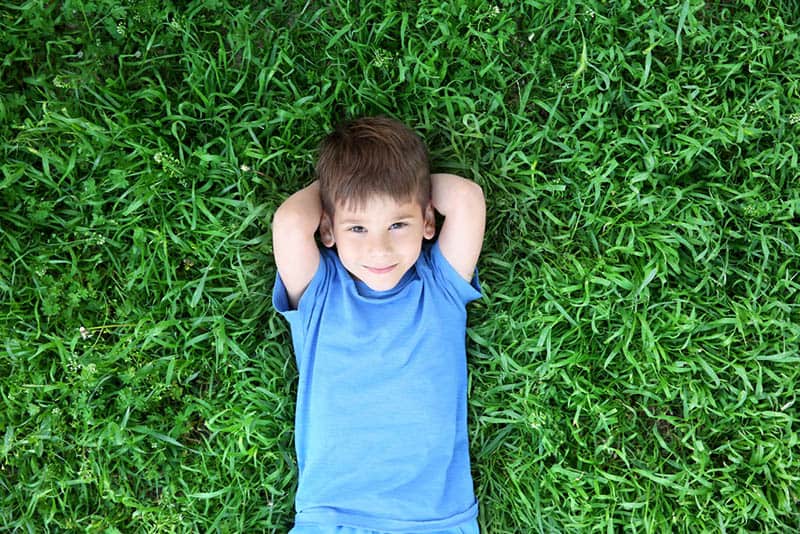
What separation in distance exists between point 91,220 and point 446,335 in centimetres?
172

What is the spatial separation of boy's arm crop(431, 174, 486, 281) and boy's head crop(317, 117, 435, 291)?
0.34 ft

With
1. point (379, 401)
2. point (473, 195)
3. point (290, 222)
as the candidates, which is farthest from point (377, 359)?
point (473, 195)

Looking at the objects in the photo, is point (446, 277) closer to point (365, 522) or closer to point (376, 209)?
point (376, 209)

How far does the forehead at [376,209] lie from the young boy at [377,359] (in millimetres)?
110

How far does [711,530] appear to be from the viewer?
289 centimetres

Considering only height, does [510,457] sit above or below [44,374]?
below

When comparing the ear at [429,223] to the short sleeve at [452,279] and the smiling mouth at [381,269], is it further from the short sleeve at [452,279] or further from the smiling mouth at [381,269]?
the smiling mouth at [381,269]

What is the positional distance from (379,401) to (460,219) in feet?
2.79

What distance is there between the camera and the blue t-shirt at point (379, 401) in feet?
9.04

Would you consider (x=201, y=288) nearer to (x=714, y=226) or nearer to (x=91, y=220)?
(x=91, y=220)

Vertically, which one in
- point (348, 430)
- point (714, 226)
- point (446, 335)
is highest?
point (714, 226)

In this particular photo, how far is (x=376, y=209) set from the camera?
8.32ft

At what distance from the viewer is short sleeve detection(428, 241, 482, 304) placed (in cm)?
280

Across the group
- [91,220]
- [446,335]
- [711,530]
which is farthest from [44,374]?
[711,530]
